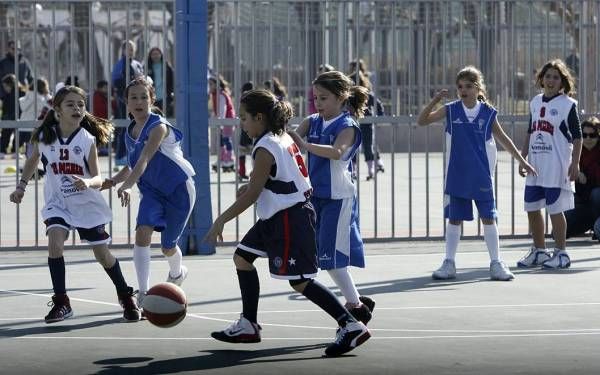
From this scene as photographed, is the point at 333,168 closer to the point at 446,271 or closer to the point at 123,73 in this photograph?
the point at 446,271

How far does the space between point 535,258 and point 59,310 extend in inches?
176

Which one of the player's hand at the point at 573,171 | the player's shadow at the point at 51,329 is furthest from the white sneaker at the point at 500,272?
the player's shadow at the point at 51,329

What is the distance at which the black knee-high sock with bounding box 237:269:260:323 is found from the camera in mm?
8789

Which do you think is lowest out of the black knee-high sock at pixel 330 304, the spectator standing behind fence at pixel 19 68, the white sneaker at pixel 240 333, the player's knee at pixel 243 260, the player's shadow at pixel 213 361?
the player's shadow at pixel 213 361

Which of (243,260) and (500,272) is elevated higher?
(243,260)

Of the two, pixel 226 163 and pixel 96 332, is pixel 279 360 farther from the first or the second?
pixel 226 163

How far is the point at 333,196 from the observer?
9391mm

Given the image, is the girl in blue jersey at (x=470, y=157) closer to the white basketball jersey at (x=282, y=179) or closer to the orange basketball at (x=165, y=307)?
the white basketball jersey at (x=282, y=179)

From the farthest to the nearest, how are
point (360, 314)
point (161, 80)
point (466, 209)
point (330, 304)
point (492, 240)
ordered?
1. point (161, 80)
2. point (466, 209)
3. point (492, 240)
4. point (360, 314)
5. point (330, 304)

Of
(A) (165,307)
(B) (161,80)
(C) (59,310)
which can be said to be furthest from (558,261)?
(B) (161,80)

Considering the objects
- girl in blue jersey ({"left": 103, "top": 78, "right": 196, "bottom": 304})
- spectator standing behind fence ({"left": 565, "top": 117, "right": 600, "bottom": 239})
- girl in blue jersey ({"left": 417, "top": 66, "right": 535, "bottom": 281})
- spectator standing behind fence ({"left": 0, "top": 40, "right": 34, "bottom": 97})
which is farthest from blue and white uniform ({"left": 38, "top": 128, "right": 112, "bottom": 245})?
spectator standing behind fence ({"left": 0, "top": 40, "right": 34, "bottom": 97})

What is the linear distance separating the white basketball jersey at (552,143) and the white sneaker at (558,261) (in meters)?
0.54

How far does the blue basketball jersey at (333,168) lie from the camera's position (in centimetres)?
941

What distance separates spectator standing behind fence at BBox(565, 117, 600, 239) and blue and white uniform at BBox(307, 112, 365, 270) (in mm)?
5069
